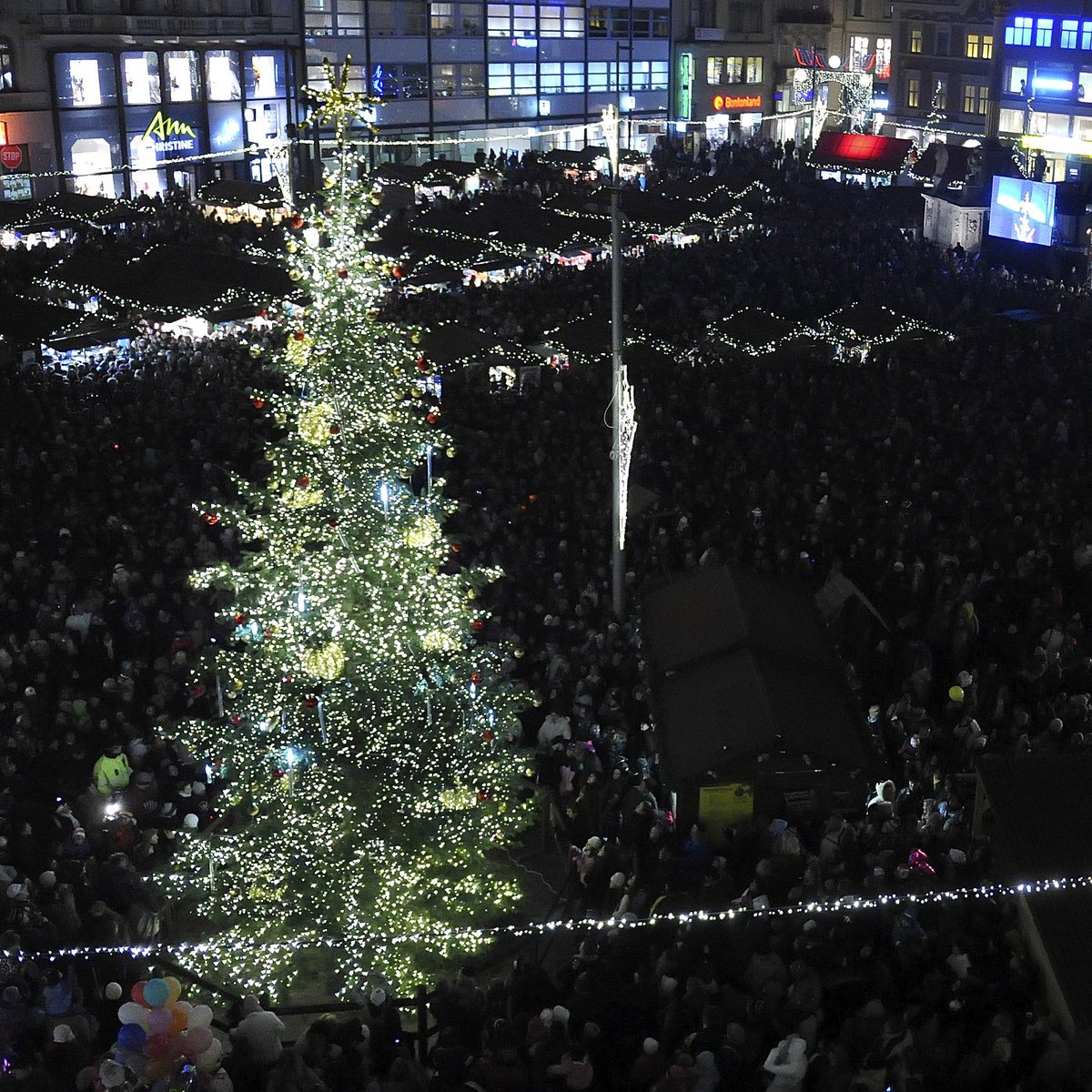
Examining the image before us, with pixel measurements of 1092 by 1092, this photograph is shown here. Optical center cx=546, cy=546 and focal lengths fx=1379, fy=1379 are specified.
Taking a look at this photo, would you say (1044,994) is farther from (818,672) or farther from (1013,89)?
(1013,89)

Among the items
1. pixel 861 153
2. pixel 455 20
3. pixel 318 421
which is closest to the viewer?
pixel 318 421

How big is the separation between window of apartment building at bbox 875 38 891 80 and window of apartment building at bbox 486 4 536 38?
80.9 ft

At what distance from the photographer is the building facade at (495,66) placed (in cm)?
5025

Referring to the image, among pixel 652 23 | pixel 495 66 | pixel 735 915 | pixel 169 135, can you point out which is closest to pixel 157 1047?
pixel 735 915

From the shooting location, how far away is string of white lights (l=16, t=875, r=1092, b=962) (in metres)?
9.01

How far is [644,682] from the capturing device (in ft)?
41.9

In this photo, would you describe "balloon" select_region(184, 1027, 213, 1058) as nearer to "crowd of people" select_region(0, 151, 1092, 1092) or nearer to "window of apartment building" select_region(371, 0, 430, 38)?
"crowd of people" select_region(0, 151, 1092, 1092)

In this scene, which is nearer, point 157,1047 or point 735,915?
point 157,1047

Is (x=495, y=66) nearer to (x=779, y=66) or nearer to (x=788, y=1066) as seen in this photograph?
(x=779, y=66)

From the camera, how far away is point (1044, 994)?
28.6ft

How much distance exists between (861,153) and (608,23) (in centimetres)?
1537

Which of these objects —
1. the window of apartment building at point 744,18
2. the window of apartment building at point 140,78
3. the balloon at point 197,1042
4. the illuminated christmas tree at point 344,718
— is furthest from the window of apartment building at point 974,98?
the balloon at point 197,1042

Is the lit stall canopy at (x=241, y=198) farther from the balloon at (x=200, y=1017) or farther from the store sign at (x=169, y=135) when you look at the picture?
the balloon at (x=200, y=1017)

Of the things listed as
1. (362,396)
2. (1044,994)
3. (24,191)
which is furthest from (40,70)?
(1044,994)
